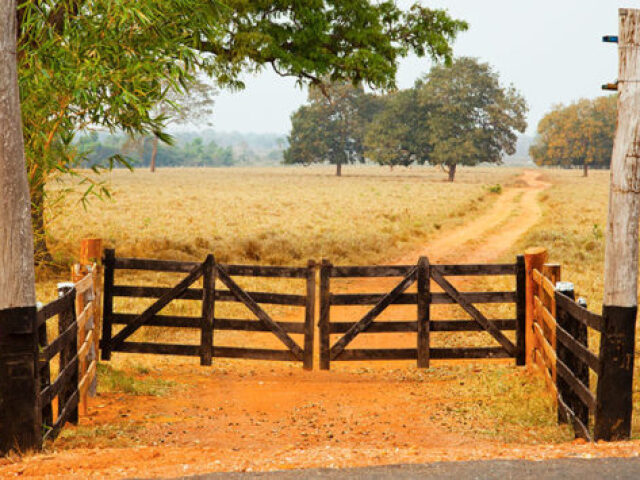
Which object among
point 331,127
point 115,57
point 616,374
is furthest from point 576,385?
point 331,127

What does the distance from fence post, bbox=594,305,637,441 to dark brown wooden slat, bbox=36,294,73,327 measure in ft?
17.6

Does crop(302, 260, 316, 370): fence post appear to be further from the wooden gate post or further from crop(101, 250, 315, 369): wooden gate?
the wooden gate post

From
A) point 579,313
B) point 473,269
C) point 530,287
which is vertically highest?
point 473,269

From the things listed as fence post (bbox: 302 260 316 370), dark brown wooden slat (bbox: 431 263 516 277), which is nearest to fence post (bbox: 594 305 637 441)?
dark brown wooden slat (bbox: 431 263 516 277)

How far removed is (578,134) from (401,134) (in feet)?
123

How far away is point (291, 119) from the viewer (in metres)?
91.5

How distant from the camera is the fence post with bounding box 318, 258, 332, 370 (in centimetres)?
1058

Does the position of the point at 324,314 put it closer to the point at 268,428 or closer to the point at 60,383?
the point at 268,428

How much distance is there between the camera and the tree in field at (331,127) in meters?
89.7

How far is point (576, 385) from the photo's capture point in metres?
7.54

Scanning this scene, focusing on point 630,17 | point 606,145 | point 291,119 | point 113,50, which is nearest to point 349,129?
point 291,119

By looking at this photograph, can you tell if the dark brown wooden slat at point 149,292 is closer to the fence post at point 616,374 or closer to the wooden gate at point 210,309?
the wooden gate at point 210,309

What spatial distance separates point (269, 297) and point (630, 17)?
6.07 meters

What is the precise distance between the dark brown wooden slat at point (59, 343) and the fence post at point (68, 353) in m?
0.09
